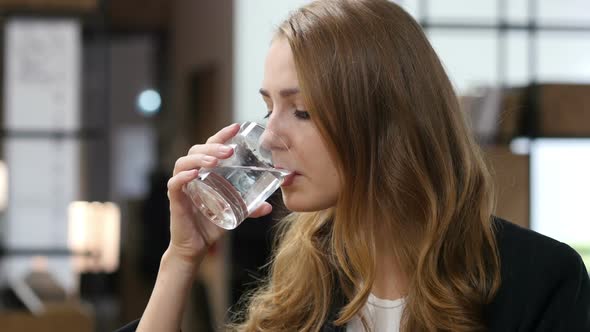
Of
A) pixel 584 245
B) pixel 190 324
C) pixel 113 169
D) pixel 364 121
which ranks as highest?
pixel 364 121

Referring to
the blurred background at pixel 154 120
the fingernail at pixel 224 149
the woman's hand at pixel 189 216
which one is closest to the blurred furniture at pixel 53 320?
the blurred background at pixel 154 120

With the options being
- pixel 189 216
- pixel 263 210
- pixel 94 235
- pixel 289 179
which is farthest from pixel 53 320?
pixel 289 179

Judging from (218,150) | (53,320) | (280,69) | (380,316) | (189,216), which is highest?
(280,69)

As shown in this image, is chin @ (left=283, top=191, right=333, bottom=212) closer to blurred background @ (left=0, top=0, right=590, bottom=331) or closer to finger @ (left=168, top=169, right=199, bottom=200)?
finger @ (left=168, top=169, right=199, bottom=200)

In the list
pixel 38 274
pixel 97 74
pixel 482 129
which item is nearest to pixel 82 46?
pixel 97 74

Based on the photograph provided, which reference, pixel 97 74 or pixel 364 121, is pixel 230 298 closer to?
pixel 97 74

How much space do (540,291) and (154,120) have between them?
3.39m

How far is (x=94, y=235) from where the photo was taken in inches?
178

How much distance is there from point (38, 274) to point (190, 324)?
68 centimetres

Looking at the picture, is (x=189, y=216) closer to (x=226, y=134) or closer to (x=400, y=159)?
(x=226, y=134)

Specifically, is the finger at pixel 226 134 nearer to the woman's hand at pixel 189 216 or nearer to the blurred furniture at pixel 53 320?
the woman's hand at pixel 189 216

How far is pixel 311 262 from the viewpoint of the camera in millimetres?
1676

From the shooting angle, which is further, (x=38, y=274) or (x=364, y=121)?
(x=38, y=274)

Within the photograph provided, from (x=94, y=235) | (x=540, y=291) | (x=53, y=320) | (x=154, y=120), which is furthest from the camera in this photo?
(x=154, y=120)
